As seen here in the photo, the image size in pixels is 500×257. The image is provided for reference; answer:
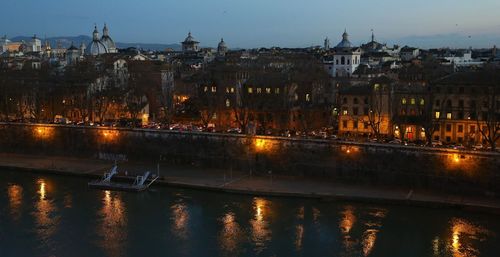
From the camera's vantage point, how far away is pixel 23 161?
41.6 meters

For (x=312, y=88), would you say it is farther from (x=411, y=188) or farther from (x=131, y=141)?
(x=411, y=188)

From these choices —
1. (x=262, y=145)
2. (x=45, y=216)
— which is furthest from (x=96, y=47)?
(x=45, y=216)

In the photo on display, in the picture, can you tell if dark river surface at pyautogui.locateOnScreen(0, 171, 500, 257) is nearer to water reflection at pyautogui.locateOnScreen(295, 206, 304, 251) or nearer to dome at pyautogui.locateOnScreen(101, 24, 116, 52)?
water reflection at pyautogui.locateOnScreen(295, 206, 304, 251)

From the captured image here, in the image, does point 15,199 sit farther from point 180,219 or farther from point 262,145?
point 262,145

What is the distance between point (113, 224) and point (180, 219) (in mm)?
2882

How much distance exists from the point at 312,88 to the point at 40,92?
22.0m

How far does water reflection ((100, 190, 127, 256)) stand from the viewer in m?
24.7

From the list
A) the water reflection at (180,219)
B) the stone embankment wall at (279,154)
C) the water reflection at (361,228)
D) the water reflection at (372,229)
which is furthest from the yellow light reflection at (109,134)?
the water reflection at (372,229)

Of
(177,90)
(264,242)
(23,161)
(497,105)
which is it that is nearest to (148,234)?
(264,242)

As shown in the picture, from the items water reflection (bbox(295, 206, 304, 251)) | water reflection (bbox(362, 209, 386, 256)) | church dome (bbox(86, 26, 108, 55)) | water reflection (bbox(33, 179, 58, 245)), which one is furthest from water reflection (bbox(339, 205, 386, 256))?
church dome (bbox(86, 26, 108, 55))

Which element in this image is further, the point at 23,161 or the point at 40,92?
the point at 40,92

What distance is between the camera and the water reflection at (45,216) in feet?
85.5

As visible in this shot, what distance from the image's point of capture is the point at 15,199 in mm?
32125

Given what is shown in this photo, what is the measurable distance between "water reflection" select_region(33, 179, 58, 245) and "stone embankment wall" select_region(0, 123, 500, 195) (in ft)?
26.7
